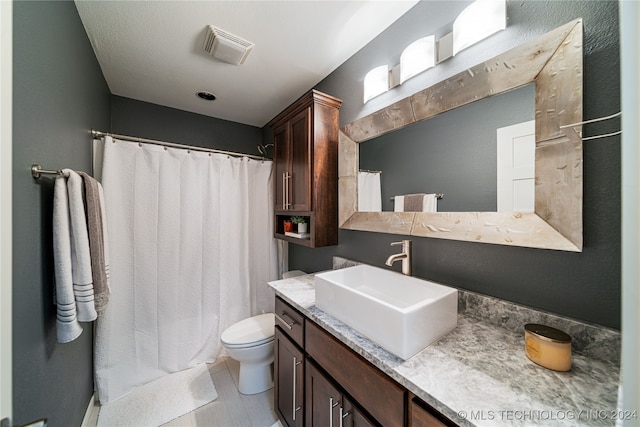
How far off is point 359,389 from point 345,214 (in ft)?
3.17

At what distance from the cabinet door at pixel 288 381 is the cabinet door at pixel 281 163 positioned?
1.06m

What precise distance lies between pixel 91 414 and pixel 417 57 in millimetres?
2922

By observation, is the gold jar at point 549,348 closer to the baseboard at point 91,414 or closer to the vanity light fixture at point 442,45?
the vanity light fixture at point 442,45

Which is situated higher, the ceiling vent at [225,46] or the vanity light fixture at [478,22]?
the ceiling vent at [225,46]

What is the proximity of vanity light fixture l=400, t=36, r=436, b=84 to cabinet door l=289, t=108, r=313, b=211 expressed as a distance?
654mm

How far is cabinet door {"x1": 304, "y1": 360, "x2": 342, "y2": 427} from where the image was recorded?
0.92 meters

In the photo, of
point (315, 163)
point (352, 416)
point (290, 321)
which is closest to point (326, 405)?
point (352, 416)

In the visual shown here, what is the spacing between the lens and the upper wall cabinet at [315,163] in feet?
5.26

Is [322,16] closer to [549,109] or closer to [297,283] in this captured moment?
[549,109]

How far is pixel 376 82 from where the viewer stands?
4.49 ft

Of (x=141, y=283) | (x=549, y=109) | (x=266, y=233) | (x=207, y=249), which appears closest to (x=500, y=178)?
(x=549, y=109)

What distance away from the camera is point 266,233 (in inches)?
94.5

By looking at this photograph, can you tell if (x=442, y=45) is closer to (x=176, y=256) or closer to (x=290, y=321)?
(x=290, y=321)

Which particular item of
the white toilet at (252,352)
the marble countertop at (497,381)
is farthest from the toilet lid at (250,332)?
the marble countertop at (497,381)
